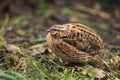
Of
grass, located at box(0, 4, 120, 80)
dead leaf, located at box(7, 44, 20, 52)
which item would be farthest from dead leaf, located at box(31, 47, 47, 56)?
dead leaf, located at box(7, 44, 20, 52)

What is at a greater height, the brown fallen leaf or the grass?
the grass

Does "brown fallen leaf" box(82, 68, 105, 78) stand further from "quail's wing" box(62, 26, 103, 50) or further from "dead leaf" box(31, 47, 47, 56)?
"dead leaf" box(31, 47, 47, 56)

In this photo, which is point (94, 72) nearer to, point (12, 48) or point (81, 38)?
point (81, 38)

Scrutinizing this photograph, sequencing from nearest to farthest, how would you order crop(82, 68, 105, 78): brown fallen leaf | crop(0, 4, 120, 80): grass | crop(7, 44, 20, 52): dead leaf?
crop(0, 4, 120, 80): grass, crop(82, 68, 105, 78): brown fallen leaf, crop(7, 44, 20, 52): dead leaf

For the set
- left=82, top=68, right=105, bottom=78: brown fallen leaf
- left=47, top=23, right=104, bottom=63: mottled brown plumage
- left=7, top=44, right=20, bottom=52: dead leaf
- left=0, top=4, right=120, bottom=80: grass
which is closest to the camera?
left=0, top=4, right=120, bottom=80: grass

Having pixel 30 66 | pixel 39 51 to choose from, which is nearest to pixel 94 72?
pixel 30 66

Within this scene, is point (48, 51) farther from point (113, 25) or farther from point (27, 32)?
point (113, 25)

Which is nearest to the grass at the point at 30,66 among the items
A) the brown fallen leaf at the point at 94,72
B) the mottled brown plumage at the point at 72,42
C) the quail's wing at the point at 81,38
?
A: the brown fallen leaf at the point at 94,72
